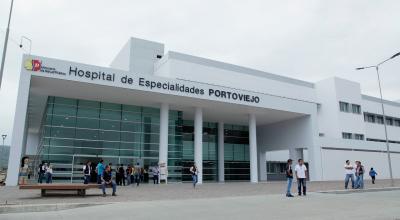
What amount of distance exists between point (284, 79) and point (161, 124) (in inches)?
706

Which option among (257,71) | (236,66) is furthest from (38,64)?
(257,71)

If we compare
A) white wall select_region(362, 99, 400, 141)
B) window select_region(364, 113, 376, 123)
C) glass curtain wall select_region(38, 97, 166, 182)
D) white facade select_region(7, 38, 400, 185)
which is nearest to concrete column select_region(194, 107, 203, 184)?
white facade select_region(7, 38, 400, 185)

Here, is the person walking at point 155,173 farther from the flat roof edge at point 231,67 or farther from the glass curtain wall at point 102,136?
the flat roof edge at point 231,67

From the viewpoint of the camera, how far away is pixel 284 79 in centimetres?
3875

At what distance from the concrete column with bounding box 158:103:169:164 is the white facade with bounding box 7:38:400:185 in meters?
0.08

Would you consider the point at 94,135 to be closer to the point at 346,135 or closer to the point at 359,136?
the point at 346,135

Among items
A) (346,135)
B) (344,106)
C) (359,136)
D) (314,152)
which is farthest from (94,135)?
(359,136)

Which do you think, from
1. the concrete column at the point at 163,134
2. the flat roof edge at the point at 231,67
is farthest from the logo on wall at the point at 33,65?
the flat roof edge at the point at 231,67

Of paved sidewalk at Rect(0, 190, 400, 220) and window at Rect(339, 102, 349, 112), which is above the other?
window at Rect(339, 102, 349, 112)

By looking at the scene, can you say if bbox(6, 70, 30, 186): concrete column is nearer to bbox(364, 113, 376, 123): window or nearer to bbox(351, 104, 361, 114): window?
bbox(351, 104, 361, 114): window

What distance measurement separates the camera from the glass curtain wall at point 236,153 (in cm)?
3793

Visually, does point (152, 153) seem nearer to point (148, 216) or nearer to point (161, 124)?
point (161, 124)

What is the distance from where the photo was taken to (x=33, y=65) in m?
21.3

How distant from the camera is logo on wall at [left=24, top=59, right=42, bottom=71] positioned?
2114 cm
